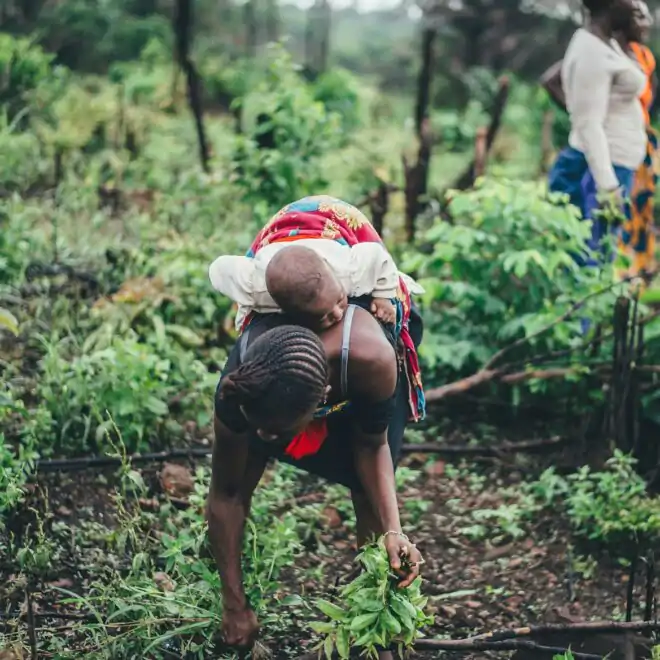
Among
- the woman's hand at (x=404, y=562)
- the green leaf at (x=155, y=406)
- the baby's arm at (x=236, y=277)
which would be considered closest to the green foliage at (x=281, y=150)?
the green leaf at (x=155, y=406)

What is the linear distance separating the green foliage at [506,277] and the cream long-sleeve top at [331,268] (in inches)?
67.0

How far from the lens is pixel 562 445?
434cm

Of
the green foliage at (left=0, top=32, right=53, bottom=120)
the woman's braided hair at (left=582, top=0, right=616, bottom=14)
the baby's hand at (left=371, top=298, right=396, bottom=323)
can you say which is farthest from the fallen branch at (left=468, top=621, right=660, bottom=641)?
the green foliage at (left=0, top=32, right=53, bottom=120)

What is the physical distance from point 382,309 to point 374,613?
0.79m

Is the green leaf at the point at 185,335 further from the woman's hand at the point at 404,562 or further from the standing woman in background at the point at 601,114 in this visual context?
the woman's hand at the point at 404,562

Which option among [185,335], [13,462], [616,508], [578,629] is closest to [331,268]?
[578,629]

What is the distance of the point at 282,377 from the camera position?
2.25 m

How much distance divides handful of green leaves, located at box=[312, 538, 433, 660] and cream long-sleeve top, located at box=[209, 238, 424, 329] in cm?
67

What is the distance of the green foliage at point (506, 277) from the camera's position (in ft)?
14.5

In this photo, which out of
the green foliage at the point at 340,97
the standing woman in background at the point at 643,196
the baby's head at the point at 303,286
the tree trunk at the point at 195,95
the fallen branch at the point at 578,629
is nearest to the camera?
the baby's head at the point at 303,286

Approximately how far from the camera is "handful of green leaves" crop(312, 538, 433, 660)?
2.45m

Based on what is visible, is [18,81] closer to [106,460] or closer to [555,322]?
[106,460]

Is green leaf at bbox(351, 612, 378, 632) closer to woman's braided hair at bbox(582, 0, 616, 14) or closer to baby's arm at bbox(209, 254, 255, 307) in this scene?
baby's arm at bbox(209, 254, 255, 307)

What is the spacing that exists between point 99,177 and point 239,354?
4.92 metres
